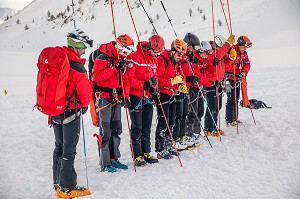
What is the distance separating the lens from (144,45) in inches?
225

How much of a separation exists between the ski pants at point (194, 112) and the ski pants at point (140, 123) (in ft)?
4.52

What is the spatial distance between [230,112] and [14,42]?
84.1 feet

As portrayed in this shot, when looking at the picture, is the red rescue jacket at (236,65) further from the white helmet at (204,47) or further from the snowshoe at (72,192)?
the snowshoe at (72,192)

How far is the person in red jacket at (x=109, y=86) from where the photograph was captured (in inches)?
203

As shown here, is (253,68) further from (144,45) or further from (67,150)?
(67,150)

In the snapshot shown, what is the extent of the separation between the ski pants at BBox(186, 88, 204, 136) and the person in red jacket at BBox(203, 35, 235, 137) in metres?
0.20

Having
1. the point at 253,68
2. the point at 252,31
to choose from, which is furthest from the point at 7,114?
the point at 252,31

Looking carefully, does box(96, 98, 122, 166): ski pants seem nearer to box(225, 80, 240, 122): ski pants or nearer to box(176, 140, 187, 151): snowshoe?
box(176, 140, 187, 151): snowshoe

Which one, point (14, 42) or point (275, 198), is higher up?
point (14, 42)

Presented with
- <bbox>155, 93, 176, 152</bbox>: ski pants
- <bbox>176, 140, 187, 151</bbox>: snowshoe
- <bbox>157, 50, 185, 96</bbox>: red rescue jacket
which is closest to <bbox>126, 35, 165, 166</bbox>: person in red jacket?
<bbox>157, 50, 185, 96</bbox>: red rescue jacket

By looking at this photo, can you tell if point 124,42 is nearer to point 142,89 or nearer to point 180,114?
point 142,89

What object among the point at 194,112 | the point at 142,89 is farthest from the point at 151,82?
the point at 194,112

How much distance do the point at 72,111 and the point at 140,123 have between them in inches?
62.6

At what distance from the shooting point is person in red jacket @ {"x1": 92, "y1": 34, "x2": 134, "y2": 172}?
514 centimetres
